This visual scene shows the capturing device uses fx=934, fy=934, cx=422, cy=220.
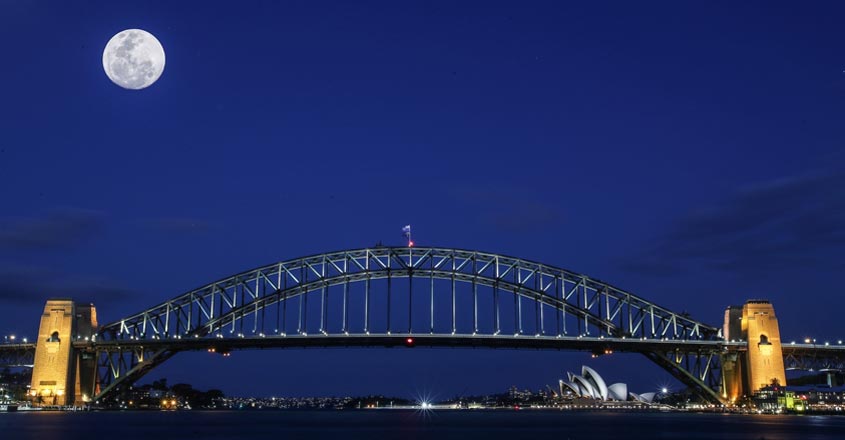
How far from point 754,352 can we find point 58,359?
7922cm

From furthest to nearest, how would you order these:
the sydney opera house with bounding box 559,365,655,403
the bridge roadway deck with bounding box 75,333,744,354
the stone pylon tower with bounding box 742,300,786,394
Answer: the sydney opera house with bounding box 559,365,655,403
the stone pylon tower with bounding box 742,300,786,394
the bridge roadway deck with bounding box 75,333,744,354

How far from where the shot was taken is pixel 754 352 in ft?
348

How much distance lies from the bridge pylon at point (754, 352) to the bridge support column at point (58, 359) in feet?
249

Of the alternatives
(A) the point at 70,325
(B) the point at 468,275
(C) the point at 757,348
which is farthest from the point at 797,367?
(A) the point at 70,325

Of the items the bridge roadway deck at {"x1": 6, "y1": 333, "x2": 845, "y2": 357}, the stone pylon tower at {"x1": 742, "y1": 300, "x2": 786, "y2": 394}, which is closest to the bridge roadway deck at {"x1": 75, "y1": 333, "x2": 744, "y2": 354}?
the bridge roadway deck at {"x1": 6, "y1": 333, "x2": 845, "y2": 357}

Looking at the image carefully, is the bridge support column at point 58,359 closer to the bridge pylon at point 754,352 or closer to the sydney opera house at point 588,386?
the bridge pylon at point 754,352

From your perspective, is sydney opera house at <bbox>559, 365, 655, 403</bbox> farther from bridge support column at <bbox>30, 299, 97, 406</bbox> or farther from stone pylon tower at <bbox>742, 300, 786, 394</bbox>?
bridge support column at <bbox>30, 299, 97, 406</bbox>

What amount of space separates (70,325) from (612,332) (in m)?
62.5

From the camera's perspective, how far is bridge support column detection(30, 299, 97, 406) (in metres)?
106

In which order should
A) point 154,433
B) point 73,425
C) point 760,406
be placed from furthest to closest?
point 760,406
point 73,425
point 154,433

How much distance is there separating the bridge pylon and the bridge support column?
249 ft

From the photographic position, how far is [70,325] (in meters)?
108

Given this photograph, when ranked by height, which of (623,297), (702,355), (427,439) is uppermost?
(623,297)

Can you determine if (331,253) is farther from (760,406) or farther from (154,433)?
(760,406)
